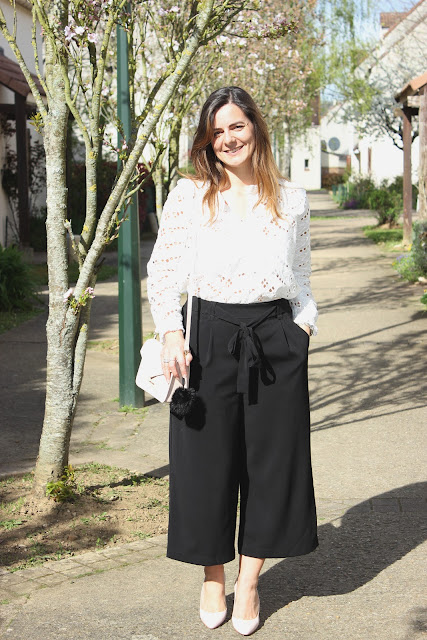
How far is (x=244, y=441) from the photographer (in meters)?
3.39

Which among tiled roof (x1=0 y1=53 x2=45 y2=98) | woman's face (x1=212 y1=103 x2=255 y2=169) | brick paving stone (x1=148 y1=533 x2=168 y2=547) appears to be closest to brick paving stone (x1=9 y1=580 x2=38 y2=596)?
brick paving stone (x1=148 y1=533 x2=168 y2=547)

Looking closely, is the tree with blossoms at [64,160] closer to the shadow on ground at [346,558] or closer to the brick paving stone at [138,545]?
the brick paving stone at [138,545]

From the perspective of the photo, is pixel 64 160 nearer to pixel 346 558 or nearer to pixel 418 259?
pixel 346 558

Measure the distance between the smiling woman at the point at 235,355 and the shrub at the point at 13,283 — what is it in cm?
815

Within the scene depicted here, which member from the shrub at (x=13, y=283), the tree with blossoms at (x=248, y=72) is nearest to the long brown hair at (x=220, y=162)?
the tree with blossoms at (x=248, y=72)

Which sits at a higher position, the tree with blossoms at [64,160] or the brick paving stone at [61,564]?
the tree with blossoms at [64,160]

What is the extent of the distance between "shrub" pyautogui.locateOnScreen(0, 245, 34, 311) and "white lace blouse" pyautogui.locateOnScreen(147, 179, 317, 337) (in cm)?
813

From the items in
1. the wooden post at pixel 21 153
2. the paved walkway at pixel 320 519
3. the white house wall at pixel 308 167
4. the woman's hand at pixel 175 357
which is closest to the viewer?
the woman's hand at pixel 175 357

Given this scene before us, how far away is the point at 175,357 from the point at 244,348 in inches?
9.6

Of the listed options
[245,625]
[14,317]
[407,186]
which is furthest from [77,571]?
[407,186]

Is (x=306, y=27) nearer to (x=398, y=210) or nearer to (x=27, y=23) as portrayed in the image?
(x=398, y=210)

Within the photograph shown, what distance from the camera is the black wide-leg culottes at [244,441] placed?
3285 mm

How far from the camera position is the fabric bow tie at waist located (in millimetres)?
3232

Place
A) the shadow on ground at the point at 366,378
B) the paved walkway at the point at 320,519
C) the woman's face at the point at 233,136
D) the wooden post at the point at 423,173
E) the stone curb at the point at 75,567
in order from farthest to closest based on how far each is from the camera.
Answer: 1. the wooden post at the point at 423,173
2. the shadow on ground at the point at 366,378
3. the stone curb at the point at 75,567
4. the paved walkway at the point at 320,519
5. the woman's face at the point at 233,136
